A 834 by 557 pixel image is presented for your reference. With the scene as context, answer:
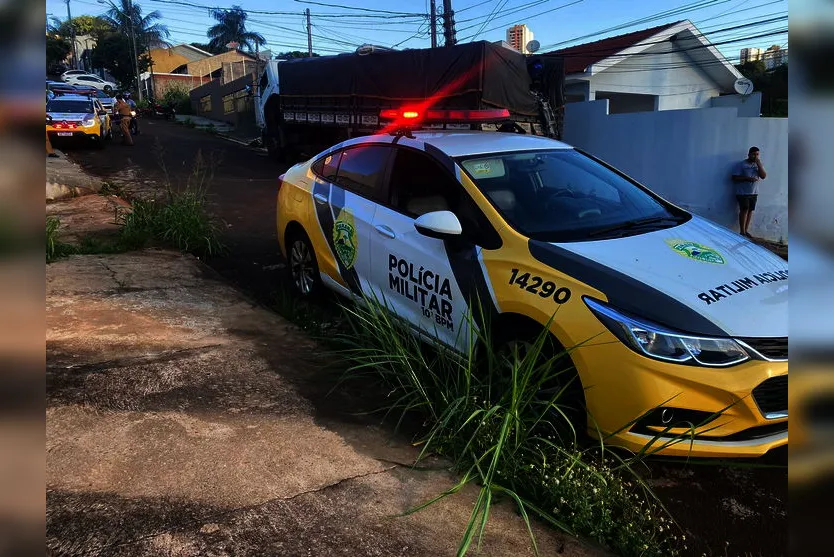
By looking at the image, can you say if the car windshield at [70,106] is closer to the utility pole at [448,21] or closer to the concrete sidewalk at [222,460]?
the utility pole at [448,21]

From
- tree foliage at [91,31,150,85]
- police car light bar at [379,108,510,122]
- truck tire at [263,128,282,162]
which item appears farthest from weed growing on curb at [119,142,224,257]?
tree foliage at [91,31,150,85]

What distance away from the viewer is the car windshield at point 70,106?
1770 centimetres

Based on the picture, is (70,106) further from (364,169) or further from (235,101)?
(364,169)

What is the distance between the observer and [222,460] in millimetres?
2811

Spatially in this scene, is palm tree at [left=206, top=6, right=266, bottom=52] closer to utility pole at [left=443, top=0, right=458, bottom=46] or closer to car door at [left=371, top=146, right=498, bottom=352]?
utility pole at [left=443, top=0, right=458, bottom=46]

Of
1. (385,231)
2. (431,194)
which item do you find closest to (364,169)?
(385,231)

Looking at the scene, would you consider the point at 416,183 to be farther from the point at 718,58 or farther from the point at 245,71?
the point at 245,71

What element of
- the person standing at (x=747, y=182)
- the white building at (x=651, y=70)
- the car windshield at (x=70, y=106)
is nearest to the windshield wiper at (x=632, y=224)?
the person standing at (x=747, y=182)

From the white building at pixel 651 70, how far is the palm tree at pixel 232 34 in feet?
150

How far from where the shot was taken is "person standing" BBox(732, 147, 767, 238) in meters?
10.6

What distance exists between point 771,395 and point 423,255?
2023 mm

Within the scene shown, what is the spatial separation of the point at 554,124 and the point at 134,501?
445 inches

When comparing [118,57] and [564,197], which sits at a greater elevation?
[118,57]

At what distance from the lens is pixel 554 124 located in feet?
40.2
